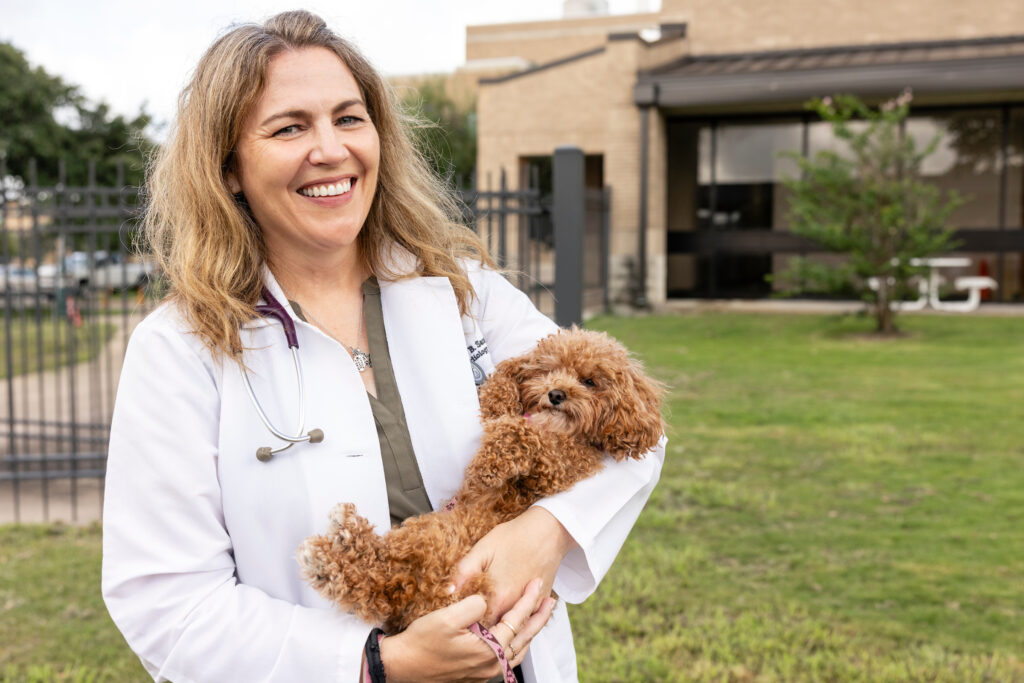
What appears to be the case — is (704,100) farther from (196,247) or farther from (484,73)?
(196,247)

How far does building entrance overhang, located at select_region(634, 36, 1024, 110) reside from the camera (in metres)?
16.6

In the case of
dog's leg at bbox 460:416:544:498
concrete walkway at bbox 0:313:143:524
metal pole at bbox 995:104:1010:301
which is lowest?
concrete walkway at bbox 0:313:143:524

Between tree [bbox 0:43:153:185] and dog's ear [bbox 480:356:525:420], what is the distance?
2794 cm

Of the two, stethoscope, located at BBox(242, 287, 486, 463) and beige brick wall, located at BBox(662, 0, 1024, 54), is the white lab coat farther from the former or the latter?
beige brick wall, located at BBox(662, 0, 1024, 54)

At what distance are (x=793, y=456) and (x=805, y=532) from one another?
1843 millimetres

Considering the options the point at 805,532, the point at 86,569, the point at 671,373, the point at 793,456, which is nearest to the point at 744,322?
the point at 671,373

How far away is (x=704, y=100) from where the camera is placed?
1811 centimetres

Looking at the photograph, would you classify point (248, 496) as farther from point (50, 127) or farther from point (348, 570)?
point (50, 127)

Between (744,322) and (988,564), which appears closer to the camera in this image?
(988,564)

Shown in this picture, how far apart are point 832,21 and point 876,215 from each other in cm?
775

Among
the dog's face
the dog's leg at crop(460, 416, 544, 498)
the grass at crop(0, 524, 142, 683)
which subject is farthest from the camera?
the grass at crop(0, 524, 142, 683)

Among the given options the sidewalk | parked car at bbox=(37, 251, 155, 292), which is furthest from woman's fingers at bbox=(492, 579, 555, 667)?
the sidewalk

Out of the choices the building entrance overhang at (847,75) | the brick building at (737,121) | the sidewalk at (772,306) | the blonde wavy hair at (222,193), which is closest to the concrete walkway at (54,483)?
the blonde wavy hair at (222,193)

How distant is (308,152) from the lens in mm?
1964
